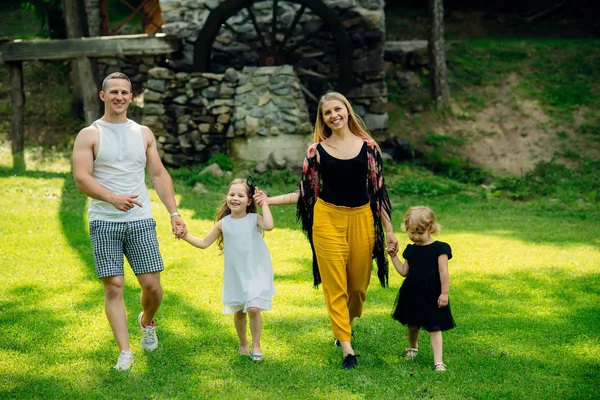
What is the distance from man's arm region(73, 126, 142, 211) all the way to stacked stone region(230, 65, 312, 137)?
8.86 meters

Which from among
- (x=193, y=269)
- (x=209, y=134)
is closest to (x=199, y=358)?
(x=193, y=269)

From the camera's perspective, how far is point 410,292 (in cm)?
477

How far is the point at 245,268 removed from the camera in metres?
4.79

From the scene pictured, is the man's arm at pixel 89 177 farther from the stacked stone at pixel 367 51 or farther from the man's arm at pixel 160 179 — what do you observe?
the stacked stone at pixel 367 51

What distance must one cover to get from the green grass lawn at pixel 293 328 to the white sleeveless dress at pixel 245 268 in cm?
43

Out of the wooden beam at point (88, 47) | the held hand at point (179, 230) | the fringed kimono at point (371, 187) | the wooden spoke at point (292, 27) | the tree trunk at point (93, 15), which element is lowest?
the held hand at point (179, 230)

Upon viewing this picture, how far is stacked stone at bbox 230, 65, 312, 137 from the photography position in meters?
13.4

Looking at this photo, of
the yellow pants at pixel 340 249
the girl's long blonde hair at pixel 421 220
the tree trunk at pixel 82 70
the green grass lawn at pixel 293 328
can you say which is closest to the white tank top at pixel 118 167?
the green grass lawn at pixel 293 328

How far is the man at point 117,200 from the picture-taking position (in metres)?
4.54

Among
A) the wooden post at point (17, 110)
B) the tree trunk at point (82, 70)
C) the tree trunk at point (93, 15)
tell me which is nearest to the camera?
the tree trunk at point (82, 70)

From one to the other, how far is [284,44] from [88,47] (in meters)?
3.75

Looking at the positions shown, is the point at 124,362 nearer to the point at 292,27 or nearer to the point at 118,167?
the point at 118,167

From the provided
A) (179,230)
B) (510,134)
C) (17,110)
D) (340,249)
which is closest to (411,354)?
(340,249)

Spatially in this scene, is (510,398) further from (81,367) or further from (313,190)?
(81,367)
